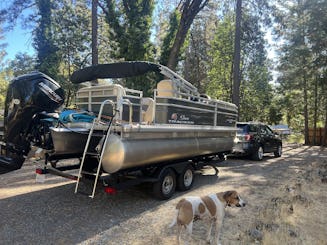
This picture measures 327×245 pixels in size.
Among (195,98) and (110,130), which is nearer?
(110,130)

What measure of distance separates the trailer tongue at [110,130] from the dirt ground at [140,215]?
1.95ft

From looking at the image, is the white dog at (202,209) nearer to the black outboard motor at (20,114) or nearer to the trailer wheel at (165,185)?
the trailer wheel at (165,185)

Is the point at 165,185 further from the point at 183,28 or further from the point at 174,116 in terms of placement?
→ the point at 183,28

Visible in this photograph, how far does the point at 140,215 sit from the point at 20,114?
279 cm

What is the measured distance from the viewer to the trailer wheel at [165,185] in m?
6.39

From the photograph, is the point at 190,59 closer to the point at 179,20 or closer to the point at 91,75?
the point at 179,20

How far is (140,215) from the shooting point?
5.61m

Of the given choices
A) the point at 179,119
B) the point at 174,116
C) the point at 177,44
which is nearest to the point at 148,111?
the point at 174,116

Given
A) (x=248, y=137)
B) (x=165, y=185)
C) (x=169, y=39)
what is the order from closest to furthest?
1. (x=165, y=185)
2. (x=248, y=137)
3. (x=169, y=39)

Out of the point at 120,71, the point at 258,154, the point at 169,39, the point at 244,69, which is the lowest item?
the point at 258,154

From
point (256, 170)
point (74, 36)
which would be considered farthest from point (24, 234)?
point (74, 36)

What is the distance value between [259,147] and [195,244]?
31.4 ft

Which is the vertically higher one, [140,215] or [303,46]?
[303,46]

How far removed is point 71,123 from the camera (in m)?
5.72
